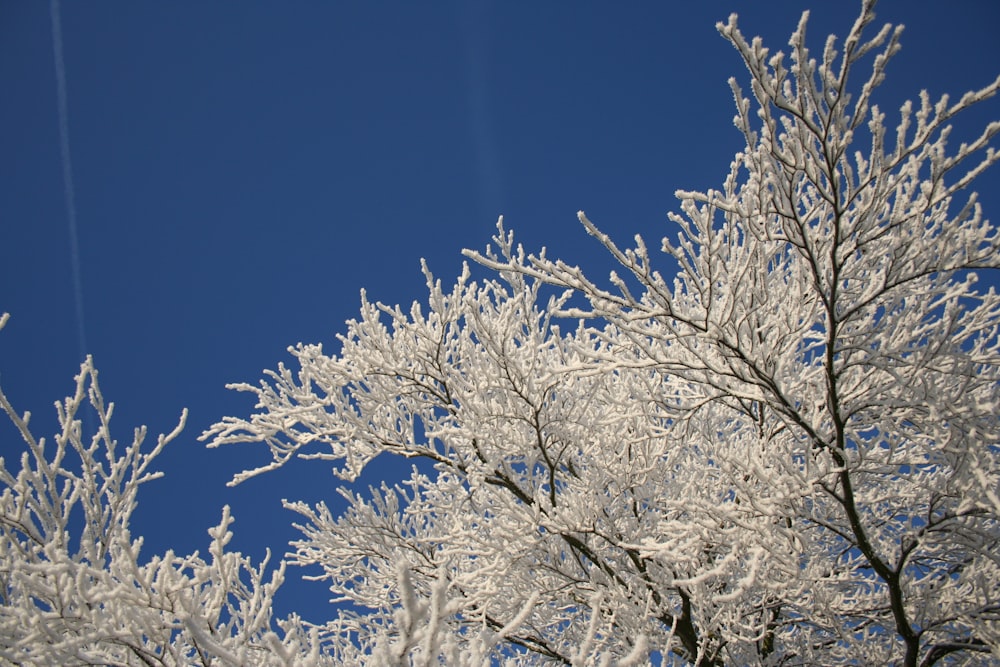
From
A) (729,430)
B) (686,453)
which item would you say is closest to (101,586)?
(686,453)

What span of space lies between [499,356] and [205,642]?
3307 mm

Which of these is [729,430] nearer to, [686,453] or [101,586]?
[686,453]

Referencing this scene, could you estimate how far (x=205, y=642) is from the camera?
1.71m

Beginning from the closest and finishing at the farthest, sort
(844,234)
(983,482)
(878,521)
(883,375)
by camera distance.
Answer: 1. (983,482)
2. (844,234)
3. (883,375)
4. (878,521)

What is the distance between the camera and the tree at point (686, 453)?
2.38m

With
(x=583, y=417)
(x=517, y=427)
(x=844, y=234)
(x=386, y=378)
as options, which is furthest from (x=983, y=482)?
(x=386, y=378)

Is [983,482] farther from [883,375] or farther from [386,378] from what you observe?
[386,378]

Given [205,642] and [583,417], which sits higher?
[583,417]

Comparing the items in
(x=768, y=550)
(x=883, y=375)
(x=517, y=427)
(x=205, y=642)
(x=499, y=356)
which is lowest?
(x=205, y=642)

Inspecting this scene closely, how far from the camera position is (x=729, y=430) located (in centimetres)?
663

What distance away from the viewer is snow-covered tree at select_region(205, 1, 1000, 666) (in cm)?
252

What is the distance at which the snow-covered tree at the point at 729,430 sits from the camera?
2523 mm

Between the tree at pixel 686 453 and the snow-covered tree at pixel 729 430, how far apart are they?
25mm

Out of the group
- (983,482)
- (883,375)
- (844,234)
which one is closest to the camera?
(983,482)
